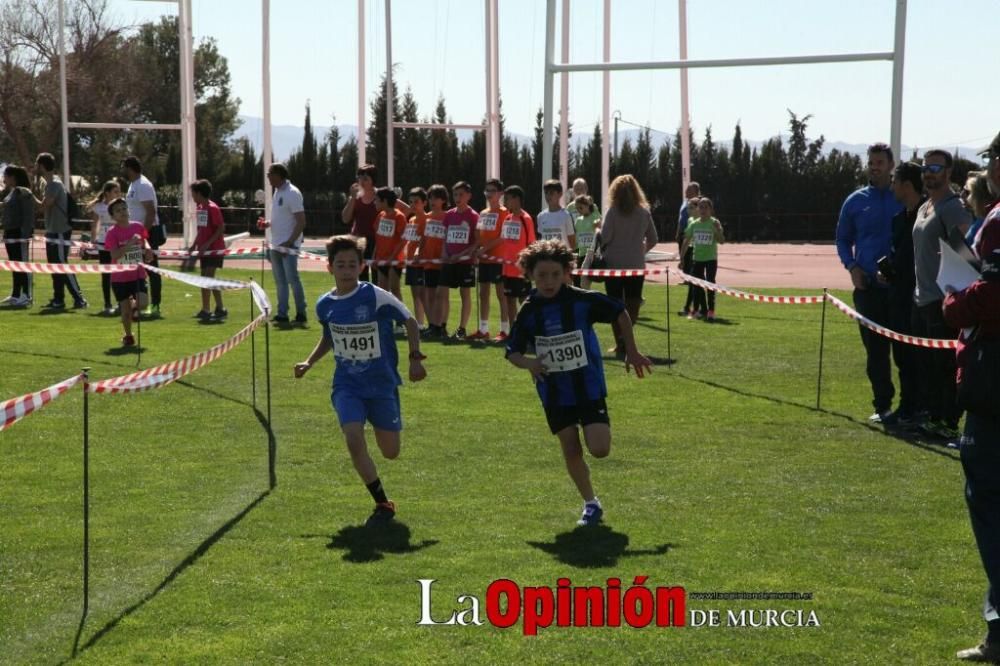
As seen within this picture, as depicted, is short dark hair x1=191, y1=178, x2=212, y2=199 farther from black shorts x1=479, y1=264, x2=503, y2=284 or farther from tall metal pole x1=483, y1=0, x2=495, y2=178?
tall metal pole x1=483, y1=0, x2=495, y2=178

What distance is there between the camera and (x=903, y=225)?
439 inches

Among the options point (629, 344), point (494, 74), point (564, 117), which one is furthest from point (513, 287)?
point (564, 117)

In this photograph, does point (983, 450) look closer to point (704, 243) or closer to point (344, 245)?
point (344, 245)

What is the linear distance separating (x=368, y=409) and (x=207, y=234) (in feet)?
37.5

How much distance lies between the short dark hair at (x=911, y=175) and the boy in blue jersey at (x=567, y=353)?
A: 3.72 m

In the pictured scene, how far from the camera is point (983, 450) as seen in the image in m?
5.65

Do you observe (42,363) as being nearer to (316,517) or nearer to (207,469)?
(207,469)

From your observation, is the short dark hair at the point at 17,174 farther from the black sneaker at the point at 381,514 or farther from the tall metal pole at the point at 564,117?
the black sneaker at the point at 381,514

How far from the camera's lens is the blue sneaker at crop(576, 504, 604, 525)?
8031 mm

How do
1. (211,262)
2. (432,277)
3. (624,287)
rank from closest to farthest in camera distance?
(624,287), (432,277), (211,262)

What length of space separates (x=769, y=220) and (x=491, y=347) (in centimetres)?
3761

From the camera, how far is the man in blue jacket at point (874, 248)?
11.6m

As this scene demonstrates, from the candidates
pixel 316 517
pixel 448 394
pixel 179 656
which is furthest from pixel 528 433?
pixel 179 656

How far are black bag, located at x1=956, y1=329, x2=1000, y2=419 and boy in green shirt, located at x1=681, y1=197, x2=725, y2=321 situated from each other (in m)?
14.7
